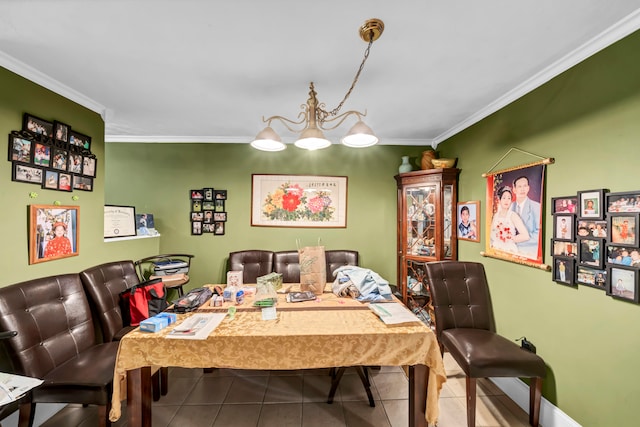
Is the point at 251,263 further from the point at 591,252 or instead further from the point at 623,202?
the point at 623,202

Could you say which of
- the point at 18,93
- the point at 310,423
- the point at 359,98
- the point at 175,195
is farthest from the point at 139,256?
the point at 359,98

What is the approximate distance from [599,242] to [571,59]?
1213mm

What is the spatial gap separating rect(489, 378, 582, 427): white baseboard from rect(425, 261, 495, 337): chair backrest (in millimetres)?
430

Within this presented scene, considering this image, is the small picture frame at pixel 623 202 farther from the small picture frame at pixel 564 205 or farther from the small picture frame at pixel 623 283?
the small picture frame at pixel 623 283

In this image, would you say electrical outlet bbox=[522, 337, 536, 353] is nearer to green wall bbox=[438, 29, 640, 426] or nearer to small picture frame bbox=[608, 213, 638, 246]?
green wall bbox=[438, 29, 640, 426]

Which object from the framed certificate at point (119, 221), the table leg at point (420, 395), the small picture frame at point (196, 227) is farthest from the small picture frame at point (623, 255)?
the framed certificate at point (119, 221)

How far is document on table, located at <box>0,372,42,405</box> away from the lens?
1131 millimetres

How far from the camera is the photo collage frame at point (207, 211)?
3.49m

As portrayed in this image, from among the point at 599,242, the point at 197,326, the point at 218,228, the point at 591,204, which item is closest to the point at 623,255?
the point at 599,242

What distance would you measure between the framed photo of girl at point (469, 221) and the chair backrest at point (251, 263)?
2311 millimetres

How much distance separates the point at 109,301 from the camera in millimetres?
2158

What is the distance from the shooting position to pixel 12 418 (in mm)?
1713

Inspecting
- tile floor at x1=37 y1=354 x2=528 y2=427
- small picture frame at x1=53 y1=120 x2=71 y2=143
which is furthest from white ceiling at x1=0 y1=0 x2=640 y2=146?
tile floor at x1=37 y1=354 x2=528 y2=427

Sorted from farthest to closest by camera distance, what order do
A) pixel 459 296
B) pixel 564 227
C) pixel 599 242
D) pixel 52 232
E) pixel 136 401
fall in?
pixel 459 296 → pixel 52 232 → pixel 564 227 → pixel 599 242 → pixel 136 401
